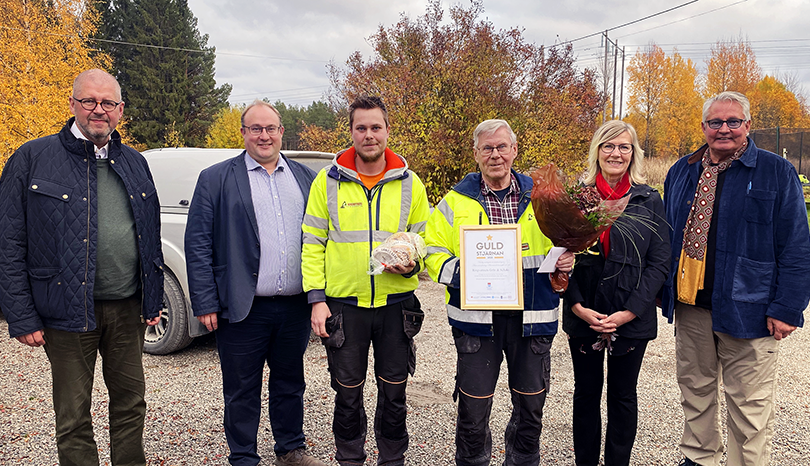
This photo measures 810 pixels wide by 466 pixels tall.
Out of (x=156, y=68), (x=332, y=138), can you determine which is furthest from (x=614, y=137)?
(x=156, y=68)

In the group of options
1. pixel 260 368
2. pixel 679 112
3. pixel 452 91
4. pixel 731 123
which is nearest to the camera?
pixel 731 123

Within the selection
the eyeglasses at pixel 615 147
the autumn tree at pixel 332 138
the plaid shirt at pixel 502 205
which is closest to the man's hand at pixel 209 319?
the plaid shirt at pixel 502 205

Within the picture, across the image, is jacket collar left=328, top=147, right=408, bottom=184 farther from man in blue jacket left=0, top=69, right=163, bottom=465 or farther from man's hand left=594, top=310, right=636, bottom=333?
man's hand left=594, top=310, right=636, bottom=333

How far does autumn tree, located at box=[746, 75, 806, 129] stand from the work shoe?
35874mm

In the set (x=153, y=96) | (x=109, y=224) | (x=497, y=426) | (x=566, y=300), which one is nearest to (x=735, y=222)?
(x=566, y=300)

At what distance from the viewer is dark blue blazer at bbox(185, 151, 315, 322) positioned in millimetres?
3135

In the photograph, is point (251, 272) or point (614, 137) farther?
point (251, 272)

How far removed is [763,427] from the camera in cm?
302

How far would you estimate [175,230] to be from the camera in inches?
192

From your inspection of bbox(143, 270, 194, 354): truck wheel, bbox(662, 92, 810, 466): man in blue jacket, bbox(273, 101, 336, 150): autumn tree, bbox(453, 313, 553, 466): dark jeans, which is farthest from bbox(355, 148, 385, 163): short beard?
bbox(273, 101, 336, 150): autumn tree

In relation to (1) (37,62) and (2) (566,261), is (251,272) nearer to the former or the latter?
(2) (566,261)

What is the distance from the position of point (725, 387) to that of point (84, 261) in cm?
393

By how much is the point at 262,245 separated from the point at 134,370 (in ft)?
3.55

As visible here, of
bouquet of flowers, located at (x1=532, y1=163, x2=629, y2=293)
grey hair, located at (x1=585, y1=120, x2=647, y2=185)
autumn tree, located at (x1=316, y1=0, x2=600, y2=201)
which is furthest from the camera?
autumn tree, located at (x1=316, y1=0, x2=600, y2=201)
